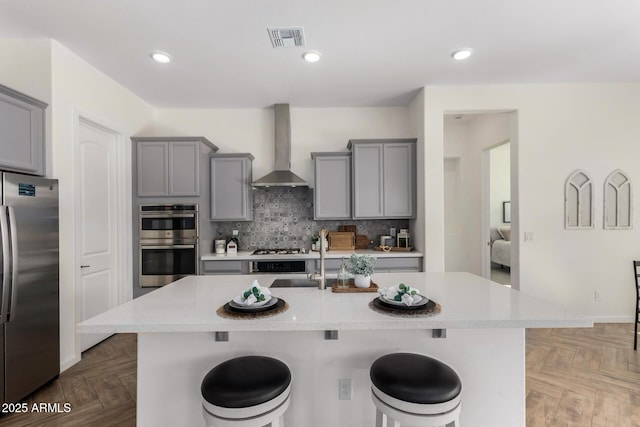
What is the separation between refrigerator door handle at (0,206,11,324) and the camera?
1949 millimetres

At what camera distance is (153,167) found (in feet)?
11.8

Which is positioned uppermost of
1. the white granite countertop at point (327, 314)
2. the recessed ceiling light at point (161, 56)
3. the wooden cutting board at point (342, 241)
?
the recessed ceiling light at point (161, 56)

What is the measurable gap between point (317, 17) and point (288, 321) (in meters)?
2.19

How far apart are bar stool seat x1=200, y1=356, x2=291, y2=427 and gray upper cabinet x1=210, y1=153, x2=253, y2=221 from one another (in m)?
2.69

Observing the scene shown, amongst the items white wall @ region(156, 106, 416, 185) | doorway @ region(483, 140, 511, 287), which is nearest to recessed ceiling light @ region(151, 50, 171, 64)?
white wall @ region(156, 106, 416, 185)

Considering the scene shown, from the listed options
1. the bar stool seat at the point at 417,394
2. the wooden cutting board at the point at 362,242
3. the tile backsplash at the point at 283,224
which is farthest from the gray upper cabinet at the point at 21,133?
the wooden cutting board at the point at 362,242

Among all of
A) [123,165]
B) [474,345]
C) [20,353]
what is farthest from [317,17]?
[20,353]

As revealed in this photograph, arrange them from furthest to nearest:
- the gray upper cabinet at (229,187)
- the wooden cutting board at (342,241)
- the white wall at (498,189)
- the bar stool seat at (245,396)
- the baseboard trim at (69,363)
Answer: the white wall at (498,189), the wooden cutting board at (342,241), the gray upper cabinet at (229,187), the baseboard trim at (69,363), the bar stool seat at (245,396)

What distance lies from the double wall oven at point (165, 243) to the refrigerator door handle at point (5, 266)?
1565 millimetres

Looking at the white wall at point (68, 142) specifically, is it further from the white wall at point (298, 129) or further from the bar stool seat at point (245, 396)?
the bar stool seat at point (245, 396)

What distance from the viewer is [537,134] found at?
140 inches

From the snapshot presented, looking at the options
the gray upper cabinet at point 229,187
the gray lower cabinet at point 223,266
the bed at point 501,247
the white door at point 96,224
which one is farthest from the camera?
the bed at point 501,247

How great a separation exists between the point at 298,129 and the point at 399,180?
Answer: 163cm

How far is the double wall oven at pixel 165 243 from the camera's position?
11.6ft
